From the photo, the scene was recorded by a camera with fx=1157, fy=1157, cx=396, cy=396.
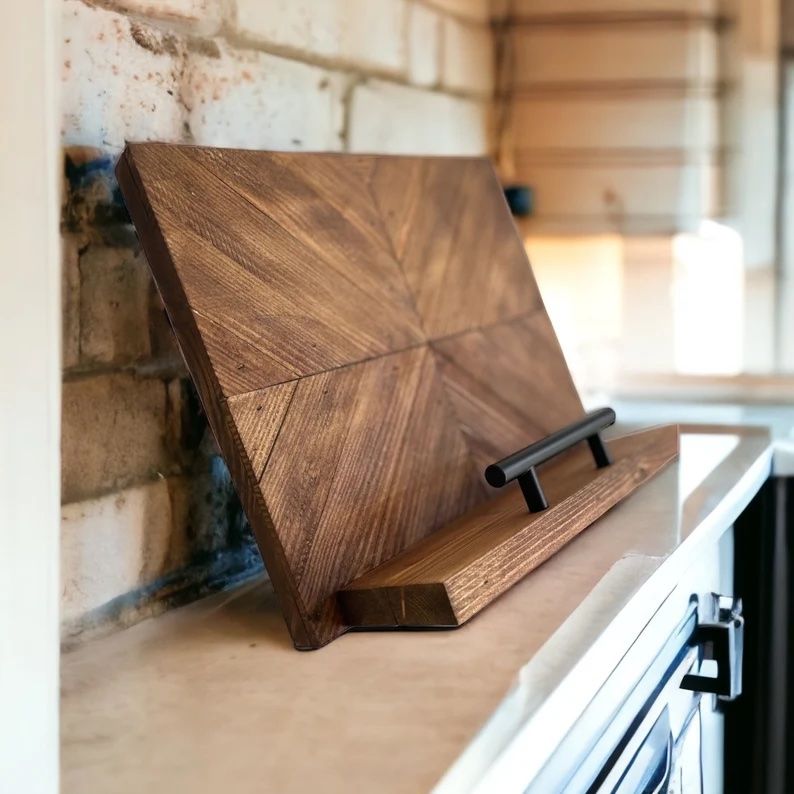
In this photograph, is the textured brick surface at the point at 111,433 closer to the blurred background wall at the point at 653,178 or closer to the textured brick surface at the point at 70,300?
the textured brick surface at the point at 70,300

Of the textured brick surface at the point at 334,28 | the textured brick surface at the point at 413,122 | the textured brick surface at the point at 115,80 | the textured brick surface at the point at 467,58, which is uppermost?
the textured brick surface at the point at 467,58

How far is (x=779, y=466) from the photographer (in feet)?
5.33

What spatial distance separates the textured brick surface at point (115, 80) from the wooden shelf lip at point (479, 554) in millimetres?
447

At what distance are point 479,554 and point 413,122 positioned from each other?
976 millimetres

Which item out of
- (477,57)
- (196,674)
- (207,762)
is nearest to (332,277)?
(196,674)

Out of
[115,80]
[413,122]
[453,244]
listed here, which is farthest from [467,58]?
[115,80]

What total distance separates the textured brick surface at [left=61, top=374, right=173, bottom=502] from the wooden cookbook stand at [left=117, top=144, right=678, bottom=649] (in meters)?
0.12

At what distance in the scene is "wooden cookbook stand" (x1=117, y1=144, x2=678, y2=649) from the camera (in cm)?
91

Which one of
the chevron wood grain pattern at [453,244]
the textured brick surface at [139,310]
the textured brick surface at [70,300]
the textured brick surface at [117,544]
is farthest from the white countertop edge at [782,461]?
the textured brick surface at [70,300]

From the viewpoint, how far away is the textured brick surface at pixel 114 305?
974 mm

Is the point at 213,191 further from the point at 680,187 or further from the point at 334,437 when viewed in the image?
the point at 680,187

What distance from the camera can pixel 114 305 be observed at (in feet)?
3.30

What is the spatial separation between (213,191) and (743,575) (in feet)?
3.41

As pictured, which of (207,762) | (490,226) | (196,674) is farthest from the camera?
(490,226)
